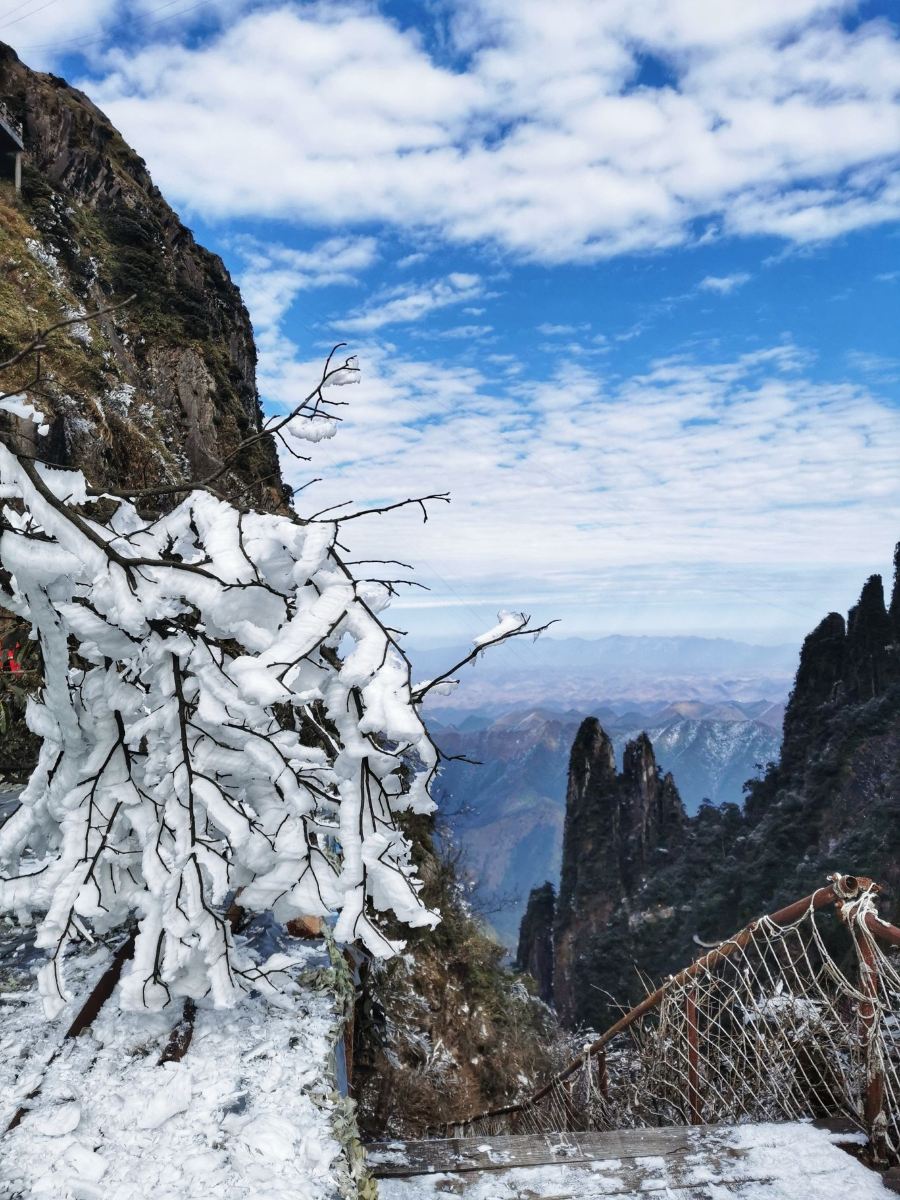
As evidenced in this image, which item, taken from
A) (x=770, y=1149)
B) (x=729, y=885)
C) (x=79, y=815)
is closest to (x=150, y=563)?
(x=79, y=815)

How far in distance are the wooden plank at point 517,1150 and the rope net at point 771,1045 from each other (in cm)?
57

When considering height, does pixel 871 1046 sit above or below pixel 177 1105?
below

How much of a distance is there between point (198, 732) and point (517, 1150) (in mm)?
1707

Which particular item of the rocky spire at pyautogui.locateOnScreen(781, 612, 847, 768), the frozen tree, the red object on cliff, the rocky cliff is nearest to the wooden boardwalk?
the frozen tree

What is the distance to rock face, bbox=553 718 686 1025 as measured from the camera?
51.2 metres

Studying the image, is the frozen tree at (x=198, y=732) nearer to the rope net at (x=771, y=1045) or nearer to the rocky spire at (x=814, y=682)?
the rope net at (x=771, y=1045)

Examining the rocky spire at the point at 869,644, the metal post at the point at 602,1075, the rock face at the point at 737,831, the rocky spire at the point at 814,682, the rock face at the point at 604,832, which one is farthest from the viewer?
the rock face at the point at 604,832

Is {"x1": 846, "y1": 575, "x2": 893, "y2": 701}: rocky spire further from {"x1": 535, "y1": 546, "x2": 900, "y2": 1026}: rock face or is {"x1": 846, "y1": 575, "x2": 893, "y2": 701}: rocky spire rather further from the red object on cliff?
the red object on cliff

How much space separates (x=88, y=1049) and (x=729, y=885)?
42429 mm

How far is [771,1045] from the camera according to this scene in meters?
2.90

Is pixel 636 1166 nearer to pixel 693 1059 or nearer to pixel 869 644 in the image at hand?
pixel 693 1059

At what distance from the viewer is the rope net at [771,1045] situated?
8.22 feet

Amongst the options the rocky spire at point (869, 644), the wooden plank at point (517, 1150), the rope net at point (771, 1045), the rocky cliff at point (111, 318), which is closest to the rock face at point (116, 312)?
the rocky cliff at point (111, 318)

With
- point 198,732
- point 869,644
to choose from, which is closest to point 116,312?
point 198,732
